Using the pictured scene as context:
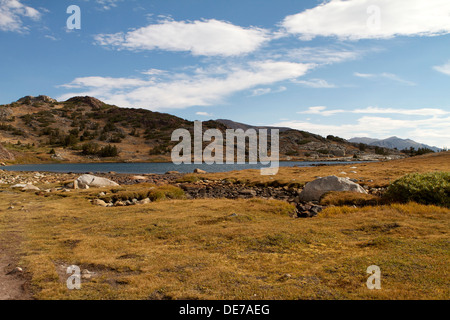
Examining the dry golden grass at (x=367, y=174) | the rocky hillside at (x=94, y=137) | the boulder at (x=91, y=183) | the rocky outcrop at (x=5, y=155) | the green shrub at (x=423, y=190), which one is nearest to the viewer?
the green shrub at (x=423, y=190)

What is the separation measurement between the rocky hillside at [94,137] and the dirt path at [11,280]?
107m

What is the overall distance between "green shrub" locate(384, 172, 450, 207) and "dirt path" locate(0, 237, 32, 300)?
60.0 feet

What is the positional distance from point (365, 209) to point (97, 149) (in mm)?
126089

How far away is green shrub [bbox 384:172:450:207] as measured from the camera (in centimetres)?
1557

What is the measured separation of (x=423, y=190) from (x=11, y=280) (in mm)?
19431

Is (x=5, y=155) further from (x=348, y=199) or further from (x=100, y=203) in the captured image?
(x=348, y=199)

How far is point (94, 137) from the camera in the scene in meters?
141

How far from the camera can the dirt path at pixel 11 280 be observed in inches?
252

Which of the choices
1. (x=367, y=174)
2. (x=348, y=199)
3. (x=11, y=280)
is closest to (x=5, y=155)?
(x=367, y=174)

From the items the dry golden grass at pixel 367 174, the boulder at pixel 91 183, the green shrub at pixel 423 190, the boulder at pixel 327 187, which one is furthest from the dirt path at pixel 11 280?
the dry golden grass at pixel 367 174

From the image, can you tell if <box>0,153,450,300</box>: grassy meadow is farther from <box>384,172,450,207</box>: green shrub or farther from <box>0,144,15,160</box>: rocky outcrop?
<box>0,144,15,160</box>: rocky outcrop

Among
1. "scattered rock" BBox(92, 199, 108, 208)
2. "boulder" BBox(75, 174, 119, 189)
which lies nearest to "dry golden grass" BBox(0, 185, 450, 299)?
"scattered rock" BBox(92, 199, 108, 208)

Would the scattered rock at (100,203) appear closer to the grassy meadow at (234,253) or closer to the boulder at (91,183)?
the grassy meadow at (234,253)
